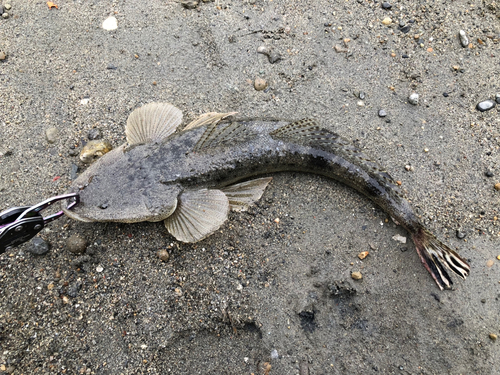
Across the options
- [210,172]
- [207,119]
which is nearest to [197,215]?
[210,172]

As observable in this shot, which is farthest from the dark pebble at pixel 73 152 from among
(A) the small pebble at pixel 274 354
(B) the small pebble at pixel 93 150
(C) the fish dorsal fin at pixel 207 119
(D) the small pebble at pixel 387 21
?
(D) the small pebble at pixel 387 21

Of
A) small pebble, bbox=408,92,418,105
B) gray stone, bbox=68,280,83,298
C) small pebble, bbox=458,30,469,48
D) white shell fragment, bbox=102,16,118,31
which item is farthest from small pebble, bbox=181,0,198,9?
gray stone, bbox=68,280,83,298

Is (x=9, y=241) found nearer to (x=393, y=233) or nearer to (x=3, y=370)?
(x=3, y=370)

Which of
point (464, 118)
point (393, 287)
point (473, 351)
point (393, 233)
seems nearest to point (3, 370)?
point (393, 287)

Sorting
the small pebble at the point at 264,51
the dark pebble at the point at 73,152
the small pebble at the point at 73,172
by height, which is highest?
the small pebble at the point at 264,51

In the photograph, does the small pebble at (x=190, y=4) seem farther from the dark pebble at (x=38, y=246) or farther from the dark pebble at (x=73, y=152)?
the dark pebble at (x=38, y=246)

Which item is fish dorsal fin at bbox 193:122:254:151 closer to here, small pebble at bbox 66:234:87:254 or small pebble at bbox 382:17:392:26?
small pebble at bbox 66:234:87:254
